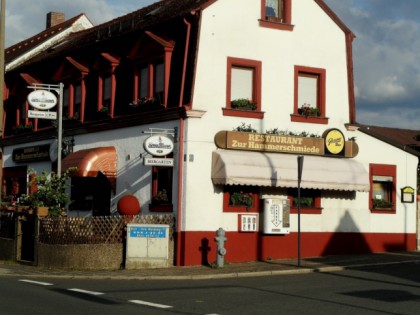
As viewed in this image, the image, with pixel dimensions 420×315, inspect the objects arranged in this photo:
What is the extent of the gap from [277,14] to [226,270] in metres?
9.14

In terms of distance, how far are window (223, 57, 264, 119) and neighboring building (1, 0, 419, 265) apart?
0.04 m

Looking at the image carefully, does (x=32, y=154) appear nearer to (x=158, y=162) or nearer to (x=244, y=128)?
(x=158, y=162)

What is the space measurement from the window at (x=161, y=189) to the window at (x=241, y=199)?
1777 mm

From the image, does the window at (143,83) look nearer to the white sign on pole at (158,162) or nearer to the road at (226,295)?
the white sign on pole at (158,162)

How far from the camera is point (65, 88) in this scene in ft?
106

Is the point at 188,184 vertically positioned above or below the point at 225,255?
above

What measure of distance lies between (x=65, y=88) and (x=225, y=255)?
11592 mm

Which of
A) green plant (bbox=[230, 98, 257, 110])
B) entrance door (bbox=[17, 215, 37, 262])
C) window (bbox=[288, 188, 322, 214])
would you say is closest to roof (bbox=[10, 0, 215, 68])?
green plant (bbox=[230, 98, 257, 110])

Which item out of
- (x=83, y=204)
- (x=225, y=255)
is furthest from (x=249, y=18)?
(x=83, y=204)

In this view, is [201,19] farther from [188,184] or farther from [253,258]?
[253,258]

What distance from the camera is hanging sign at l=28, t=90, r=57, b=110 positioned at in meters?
27.6

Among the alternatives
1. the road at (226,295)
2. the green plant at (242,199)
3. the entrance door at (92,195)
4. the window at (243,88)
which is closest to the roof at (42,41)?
the entrance door at (92,195)

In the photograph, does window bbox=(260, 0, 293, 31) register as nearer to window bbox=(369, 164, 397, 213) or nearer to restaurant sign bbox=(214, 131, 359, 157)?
restaurant sign bbox=(214, 131, 359, 157)

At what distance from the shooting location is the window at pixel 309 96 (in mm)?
26500
